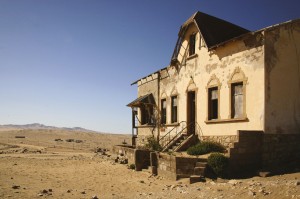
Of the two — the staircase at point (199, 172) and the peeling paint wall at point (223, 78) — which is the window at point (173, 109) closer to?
the peeling paint wall at point (223, 78)

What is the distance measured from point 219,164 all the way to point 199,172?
94 cm

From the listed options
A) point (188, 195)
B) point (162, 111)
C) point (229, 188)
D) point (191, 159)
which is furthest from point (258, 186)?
point (162, 111)

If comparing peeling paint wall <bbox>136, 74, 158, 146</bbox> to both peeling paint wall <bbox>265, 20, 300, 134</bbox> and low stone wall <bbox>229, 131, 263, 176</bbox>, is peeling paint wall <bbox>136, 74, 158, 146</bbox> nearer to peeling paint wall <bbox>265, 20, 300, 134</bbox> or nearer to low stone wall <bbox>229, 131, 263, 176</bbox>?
low stone wall <bbox>229, 131, 263, 176</bbox>

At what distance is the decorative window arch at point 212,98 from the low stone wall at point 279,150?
145 inches

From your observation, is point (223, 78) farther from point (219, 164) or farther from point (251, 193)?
point (251, 193)

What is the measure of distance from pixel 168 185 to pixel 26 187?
594 centimetres

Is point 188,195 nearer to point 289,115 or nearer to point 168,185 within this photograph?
point 168,185

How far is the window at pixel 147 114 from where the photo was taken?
24828 millimetres

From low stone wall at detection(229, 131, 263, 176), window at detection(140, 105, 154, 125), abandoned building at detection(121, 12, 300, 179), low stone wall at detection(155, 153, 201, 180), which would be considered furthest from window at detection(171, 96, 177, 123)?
low stone wall at detection(229, 131, 263, 176)

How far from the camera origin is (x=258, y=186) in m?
10.3

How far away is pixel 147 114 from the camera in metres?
26.2

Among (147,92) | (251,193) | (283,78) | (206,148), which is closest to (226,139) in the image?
(206,148)

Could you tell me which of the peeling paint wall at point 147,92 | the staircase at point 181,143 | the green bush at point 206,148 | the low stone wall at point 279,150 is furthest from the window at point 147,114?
the low stone wall at point 279,150

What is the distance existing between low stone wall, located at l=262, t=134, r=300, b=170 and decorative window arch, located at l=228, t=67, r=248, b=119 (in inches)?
66.8
